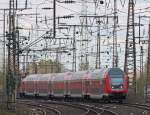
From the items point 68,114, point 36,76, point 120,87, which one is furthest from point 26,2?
point 36,76

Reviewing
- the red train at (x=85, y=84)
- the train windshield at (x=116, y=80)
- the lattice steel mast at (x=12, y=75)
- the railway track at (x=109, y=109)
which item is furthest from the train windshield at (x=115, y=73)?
the lattice steel mast at (x=12, y=75)

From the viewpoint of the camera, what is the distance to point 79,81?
5828 cm

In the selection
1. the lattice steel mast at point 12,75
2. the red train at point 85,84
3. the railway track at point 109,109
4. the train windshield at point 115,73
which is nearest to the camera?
the railway track at point 109,109

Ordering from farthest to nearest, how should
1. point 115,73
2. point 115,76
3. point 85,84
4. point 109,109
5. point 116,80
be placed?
point 85,84, point 115,73, point 115,76, point 116,80, point 109,109

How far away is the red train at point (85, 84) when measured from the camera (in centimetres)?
5031

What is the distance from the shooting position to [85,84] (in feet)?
184

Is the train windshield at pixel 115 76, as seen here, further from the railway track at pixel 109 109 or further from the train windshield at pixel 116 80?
the railway track at pixel 109 109

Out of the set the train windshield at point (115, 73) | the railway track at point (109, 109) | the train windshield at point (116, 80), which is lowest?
the railway track at point (109, 109)

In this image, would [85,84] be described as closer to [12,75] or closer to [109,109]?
[109,109]

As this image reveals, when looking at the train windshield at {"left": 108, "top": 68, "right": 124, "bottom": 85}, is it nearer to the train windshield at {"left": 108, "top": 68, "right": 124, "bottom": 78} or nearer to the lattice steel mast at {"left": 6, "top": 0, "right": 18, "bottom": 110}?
the train windshield at {"left": 108, "top": 68, "right": 124, "bottom": 78}

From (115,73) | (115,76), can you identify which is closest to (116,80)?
(115,76)

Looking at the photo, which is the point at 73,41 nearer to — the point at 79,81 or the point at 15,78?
the point at 79,81

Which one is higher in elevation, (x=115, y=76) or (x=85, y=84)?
(x=115, y=76)

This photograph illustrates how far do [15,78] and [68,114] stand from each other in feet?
13.6
